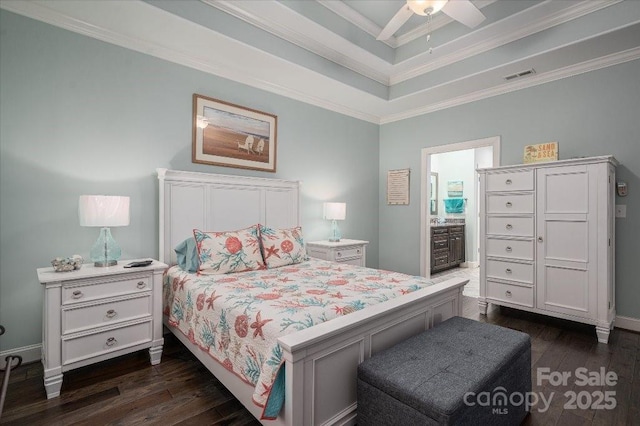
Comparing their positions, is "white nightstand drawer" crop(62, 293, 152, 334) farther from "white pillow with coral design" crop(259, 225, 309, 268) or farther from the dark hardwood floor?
"white pillow with coral design" crop(259, 225, 309, 268)

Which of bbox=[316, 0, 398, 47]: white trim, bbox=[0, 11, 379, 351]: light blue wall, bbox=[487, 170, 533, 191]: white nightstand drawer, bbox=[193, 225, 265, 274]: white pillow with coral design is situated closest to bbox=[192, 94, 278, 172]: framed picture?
bbox=[0, 11, 379, 351]: light blue wall

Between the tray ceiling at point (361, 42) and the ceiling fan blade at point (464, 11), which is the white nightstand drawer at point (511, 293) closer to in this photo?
the tray ceiling at point (361, 42)

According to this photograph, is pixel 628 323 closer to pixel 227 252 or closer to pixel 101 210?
pixel 227 252

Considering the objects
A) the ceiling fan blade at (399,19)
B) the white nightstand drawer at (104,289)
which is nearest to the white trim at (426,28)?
the ceiling fan blade at (399,19)

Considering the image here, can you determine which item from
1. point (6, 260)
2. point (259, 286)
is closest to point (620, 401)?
point (259, 286)

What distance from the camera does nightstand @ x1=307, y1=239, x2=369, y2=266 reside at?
380cm

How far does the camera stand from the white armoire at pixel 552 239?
276 cm

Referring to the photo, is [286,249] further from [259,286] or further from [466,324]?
[466,324]

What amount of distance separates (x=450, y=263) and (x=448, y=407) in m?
5.25

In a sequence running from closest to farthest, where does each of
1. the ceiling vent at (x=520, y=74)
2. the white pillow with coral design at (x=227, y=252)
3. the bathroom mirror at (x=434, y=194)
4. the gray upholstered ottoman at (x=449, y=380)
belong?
the gray upholstered ottoman at (x=449, y=380) → the white pillow with coral design at (x=227, y=252) → the ceiling vent at (x=520, y=74) → the bathroom mirror at (x=434, y=194)

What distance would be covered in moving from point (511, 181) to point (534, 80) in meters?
1.27

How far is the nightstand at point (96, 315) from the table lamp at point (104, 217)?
3.8 inches

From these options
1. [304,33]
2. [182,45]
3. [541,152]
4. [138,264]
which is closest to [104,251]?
[138,264]

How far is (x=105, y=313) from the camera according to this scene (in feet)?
7.02
